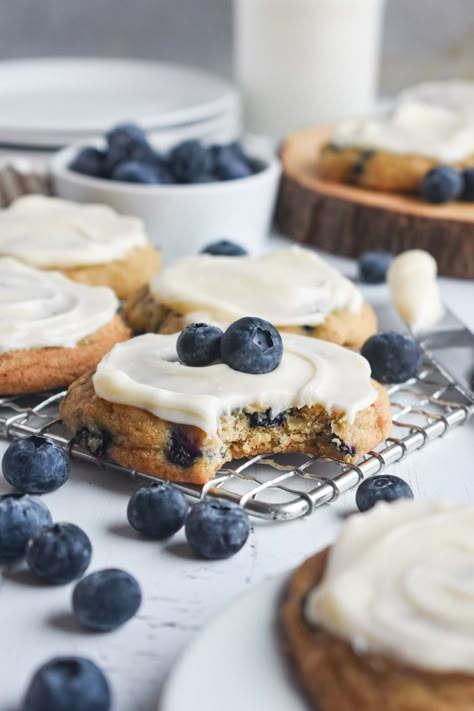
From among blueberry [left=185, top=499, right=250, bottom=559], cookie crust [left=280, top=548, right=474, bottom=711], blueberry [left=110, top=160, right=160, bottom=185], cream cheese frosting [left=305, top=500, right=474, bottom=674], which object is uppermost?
cream cheese frosting [left=305, top=500, right=474, bottom=674]

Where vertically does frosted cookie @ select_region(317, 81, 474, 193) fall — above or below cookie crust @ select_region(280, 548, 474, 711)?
below

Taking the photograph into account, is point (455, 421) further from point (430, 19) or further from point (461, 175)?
point (430, 19)

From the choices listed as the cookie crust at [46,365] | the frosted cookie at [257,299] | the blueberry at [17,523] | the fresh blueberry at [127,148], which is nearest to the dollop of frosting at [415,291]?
the frosted cookie at [257,299]

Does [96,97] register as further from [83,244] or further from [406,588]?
[406,588]

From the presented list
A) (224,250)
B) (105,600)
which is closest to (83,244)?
(224,250)

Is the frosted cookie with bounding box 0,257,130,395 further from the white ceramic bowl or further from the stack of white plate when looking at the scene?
the stack of white plate

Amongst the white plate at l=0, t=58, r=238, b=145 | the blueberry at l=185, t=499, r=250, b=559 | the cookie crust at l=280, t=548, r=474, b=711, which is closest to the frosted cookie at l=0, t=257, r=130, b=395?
the blueberry at l=185, t=499, r=250, b=559

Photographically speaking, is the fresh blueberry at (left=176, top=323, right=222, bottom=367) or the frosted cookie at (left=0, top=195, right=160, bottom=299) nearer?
the fresh blueberry at (left=176, top=323, right=222, bottom=367)
